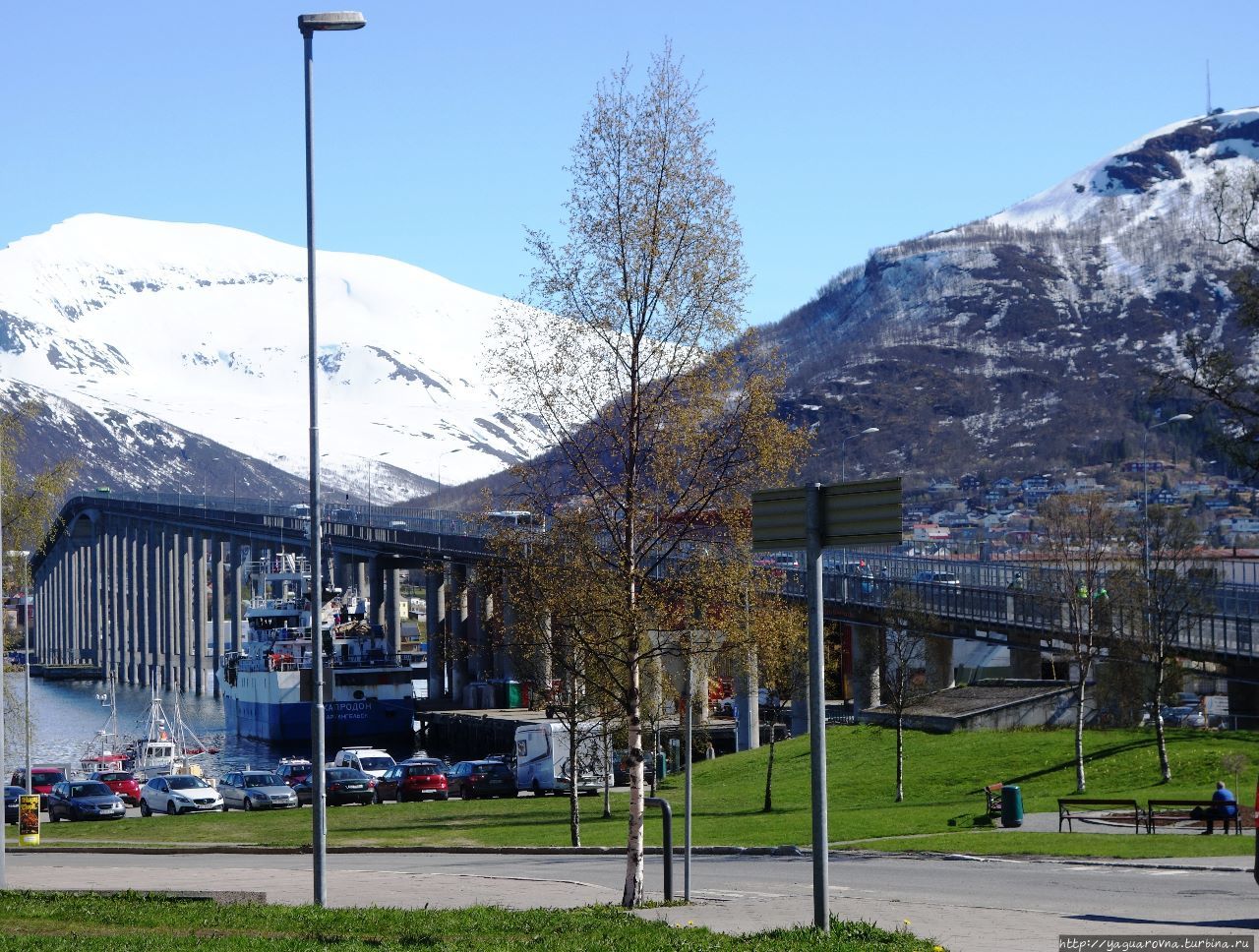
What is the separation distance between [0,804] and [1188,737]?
115ft

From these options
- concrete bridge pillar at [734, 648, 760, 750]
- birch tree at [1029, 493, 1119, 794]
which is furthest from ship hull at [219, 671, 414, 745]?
birch tree at [1029, 493, 1119, 794]

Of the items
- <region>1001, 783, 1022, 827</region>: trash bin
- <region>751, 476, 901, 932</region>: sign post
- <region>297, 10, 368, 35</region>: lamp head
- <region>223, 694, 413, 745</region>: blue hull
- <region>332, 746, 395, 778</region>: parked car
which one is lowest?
<region>223, 694, 413, 745</region>: blue hull

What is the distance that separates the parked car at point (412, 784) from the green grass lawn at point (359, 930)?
40.8 meters

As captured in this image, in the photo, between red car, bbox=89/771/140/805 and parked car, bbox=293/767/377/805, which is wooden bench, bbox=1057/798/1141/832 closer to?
parked car, bbox=293/767/377/805

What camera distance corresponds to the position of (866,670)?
3036 inches

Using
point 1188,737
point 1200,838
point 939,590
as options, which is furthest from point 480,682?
point 1200,838

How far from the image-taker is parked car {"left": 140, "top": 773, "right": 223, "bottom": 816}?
61.1 metres

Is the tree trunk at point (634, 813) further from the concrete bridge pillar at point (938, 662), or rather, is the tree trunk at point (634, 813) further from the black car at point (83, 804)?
the concrete bridge pillar at point (938, 662)

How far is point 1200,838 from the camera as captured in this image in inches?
1297

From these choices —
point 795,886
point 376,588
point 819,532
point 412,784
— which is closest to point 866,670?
point 412,784

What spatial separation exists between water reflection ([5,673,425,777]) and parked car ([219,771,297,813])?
8.91 metres

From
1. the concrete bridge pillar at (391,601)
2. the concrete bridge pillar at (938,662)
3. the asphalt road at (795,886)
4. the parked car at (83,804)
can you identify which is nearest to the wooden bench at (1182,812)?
the asphalt road at (795,886)

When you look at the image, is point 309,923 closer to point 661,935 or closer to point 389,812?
point 661,935

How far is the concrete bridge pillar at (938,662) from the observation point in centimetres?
7425
